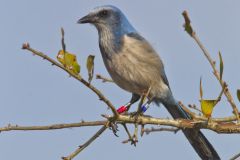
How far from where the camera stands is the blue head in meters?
7.45

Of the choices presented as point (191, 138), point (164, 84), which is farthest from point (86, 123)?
point (164, 84)

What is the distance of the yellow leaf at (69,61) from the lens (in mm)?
3494

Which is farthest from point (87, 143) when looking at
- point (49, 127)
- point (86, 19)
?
point (86, 19)

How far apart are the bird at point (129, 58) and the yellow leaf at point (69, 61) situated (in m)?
3.16

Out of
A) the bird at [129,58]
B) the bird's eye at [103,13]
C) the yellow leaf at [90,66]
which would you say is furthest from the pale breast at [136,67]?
the yellow leaf at [90,66]

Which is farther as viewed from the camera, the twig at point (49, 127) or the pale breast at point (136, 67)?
the pale breast at point (136, 67)

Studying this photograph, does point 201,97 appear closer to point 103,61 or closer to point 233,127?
point 233,127

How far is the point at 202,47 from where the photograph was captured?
10.9 ft

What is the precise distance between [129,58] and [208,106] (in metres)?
3.56

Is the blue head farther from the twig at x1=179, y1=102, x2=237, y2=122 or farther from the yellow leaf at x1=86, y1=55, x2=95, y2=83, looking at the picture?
the yellow leaf at x1=86, y1=55, x2=95, y2=83

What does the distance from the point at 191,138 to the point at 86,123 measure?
8.82ft

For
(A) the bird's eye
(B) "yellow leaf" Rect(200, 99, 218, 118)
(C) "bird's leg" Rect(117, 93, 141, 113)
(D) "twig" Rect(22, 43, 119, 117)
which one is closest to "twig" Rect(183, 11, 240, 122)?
(B) "yellow leaf" Rect(200, 99, 218, 118)

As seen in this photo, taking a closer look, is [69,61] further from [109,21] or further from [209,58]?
[109,21]

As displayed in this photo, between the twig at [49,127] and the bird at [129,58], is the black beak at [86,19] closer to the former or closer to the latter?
the bird at [129,58]
